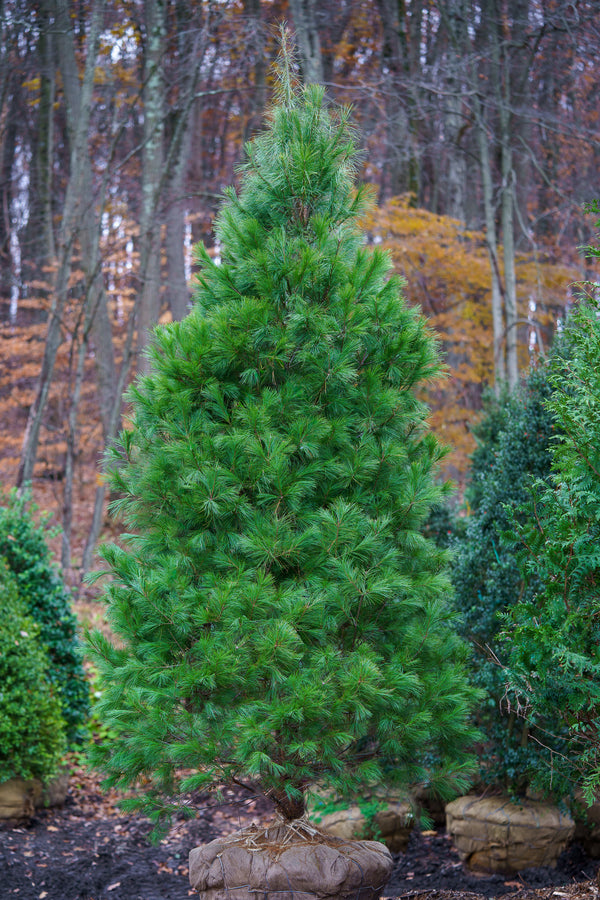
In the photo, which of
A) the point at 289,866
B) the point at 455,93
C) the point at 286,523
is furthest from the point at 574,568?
the point at 455,93

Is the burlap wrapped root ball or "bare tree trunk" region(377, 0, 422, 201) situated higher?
"bare tree trunk" region(377, 0, 422, 201)

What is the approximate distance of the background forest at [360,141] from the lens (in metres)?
10.7

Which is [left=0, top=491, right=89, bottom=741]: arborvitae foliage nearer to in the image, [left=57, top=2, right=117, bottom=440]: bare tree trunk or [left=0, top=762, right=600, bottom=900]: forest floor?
[left=0, top=762, right=600, bottom=900]: forest floor

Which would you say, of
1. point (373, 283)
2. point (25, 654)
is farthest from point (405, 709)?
point (25, 654)

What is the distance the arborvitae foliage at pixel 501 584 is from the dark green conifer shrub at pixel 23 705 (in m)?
3.01

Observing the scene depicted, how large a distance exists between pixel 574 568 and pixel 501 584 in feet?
5.81

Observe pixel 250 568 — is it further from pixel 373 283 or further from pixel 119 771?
pixel 373 283

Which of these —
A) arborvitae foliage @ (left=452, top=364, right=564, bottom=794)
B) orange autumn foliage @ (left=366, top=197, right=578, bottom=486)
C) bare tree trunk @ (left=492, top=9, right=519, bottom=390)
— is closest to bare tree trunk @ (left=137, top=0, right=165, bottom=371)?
orange autumn foliage @ (left=366, top=197, right=578, bottom=486)

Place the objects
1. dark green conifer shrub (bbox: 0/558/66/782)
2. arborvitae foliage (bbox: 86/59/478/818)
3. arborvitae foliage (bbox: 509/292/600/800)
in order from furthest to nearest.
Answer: dark green conifer shrub (bbox: 0/558/66/782) < arborvitae foliage (bbox: 86/59/478/818) < arborvitae foliage (bbox: 509/292/600/800)

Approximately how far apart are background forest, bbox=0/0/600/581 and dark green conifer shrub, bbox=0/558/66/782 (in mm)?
4963

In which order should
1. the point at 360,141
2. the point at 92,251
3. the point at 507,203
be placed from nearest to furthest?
the point at 360,141
the point at 507,203
the point at 92,251

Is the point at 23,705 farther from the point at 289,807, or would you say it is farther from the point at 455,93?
the point at 455,93

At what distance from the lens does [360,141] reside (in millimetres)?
9539

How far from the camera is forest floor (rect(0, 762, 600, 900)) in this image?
4.43 meters
